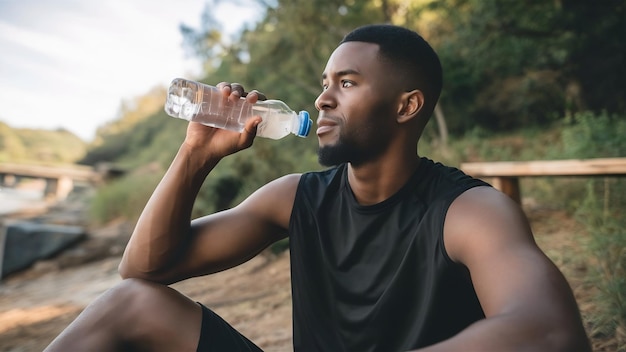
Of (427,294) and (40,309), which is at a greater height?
(427,294)

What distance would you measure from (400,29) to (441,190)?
2.14 ft

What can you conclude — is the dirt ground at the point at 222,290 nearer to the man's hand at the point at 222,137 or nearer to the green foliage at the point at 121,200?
the man's hand at the point at 222,137

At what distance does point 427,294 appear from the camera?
140 cm

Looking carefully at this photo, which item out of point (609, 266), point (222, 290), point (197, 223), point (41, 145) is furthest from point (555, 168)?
point (41, 145)

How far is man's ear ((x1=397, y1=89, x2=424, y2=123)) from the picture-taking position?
1.75m

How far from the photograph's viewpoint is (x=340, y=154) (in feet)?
5.58

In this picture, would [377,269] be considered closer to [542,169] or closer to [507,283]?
[507,283]

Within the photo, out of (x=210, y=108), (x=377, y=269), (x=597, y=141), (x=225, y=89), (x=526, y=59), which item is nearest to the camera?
(x=377, y=269)

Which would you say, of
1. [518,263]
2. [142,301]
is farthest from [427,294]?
[142,301]

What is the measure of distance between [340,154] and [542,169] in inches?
83.7

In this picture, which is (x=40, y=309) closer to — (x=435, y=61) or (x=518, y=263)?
(x=435, y=61)

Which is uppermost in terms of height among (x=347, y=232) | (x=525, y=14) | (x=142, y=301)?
(x=525, y=14)

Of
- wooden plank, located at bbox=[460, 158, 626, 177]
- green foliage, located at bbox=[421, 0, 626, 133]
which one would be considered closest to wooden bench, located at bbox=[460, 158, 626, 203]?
wooden plank, located at bbox=[460, 158, 626, 177]

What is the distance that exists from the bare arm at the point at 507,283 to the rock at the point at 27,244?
6608 mm
